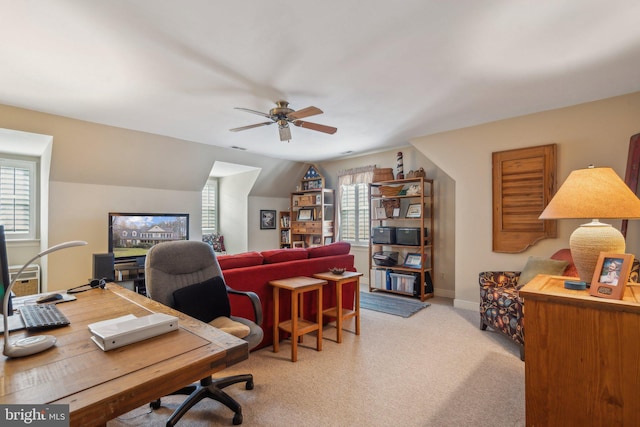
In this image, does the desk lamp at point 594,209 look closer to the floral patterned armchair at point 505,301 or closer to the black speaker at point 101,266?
the floral patterned armchair at point 505,301

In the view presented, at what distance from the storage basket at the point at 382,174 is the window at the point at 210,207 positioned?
12.2 ft

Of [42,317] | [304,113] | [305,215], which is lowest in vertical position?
[42,317]

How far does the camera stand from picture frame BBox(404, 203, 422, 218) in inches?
189

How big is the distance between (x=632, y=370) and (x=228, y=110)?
11.9ft

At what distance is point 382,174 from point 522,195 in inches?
81.5

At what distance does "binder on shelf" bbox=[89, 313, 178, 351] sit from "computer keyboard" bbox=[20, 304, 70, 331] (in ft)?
0.75

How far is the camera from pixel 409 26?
194 cm

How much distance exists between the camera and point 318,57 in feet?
7.51

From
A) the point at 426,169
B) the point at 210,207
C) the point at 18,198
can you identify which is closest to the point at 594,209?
the point at 426,169

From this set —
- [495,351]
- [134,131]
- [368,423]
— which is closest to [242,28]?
[368,423]

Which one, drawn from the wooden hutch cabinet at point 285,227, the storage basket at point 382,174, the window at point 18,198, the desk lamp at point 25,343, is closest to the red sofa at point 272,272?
the desk lamp at point 25,343

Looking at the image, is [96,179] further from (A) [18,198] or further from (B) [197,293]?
(B) [197,293]

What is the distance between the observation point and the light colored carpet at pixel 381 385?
1898 millimetres

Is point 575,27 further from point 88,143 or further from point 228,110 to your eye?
point 88,143
